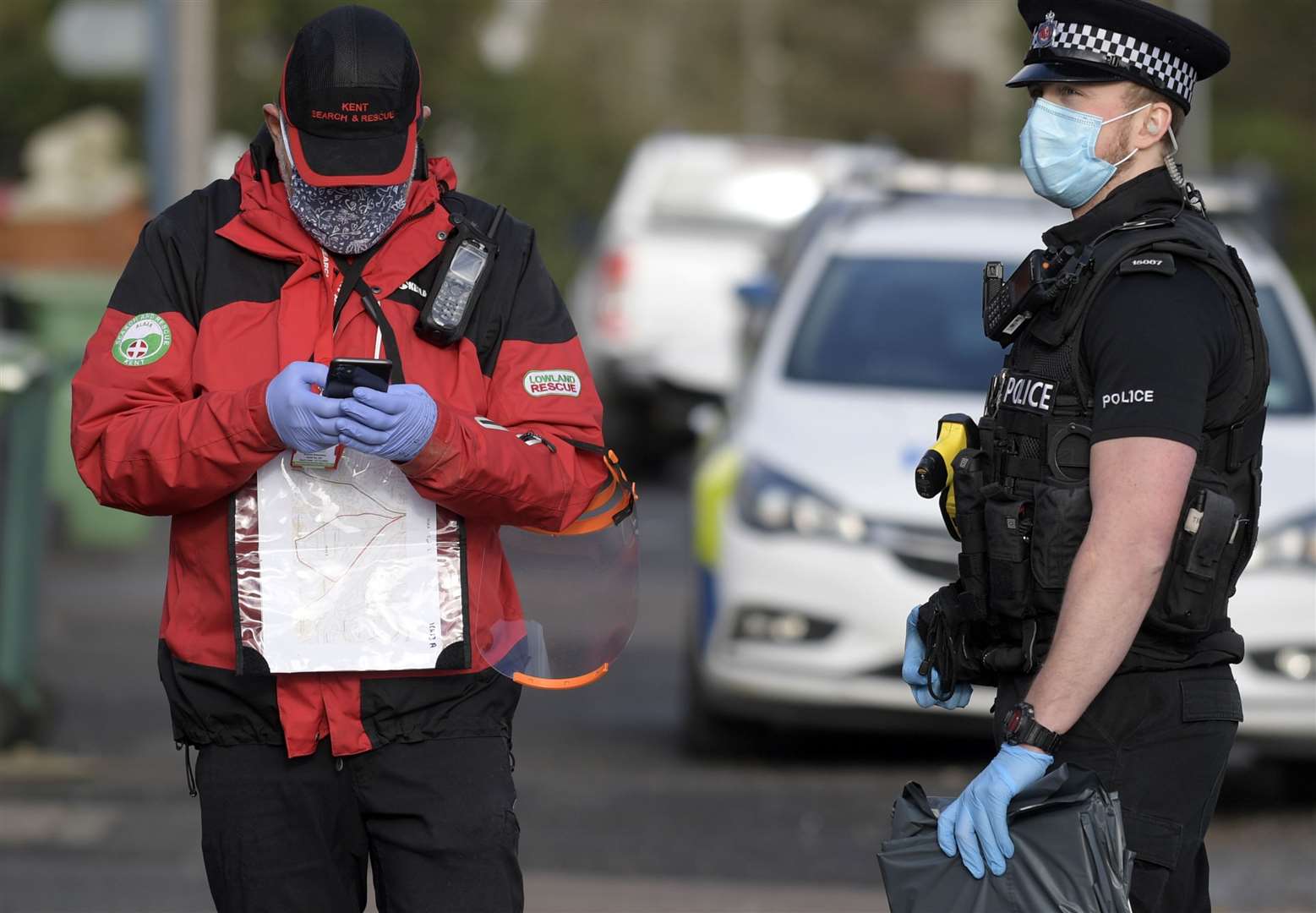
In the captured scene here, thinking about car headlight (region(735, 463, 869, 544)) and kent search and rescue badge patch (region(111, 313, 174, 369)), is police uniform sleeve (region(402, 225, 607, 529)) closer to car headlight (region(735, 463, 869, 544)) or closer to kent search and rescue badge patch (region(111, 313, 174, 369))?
kent search and rescue badge patch (region(111, 313, 174, 369))

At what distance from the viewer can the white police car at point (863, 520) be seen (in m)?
6.69

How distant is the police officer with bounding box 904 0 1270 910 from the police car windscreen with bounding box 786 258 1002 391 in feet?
13.4

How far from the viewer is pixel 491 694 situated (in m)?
3.51

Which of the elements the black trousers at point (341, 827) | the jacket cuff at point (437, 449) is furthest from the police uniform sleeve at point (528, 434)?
the black trousers at point (341, 827)

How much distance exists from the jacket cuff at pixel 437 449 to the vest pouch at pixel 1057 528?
86 centimetres

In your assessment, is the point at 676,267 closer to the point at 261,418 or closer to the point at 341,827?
the point at 341,827

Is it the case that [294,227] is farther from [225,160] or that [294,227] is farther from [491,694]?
[225,160]

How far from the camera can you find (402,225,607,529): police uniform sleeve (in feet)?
10.7

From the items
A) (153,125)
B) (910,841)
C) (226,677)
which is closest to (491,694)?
(226,677)

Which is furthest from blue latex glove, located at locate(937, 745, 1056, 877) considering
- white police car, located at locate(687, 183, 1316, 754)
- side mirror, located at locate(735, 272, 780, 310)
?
side mirror, located at locate(735, 272, 780, 310)

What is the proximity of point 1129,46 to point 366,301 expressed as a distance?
1198 millimetres

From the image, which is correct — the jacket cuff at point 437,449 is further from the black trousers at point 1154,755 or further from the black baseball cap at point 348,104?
the black trousers at point 1154,755

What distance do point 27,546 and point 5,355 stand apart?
678 millimetres

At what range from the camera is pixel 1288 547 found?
6.68m
